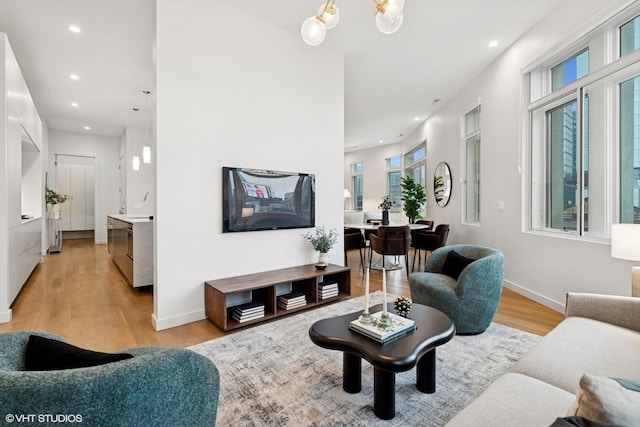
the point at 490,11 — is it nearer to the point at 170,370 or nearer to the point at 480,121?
the point at 480,121

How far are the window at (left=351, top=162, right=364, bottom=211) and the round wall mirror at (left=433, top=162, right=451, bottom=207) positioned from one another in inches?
188

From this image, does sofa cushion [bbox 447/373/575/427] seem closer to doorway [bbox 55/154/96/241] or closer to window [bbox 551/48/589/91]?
window [bbox 551/48/589/91]

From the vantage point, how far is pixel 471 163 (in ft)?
18.3

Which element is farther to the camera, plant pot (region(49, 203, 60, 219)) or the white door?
the white door

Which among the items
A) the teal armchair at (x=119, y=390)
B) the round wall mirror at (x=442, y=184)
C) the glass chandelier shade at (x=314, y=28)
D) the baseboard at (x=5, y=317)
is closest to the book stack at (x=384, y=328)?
the teal armchair at (x=119, y=390)

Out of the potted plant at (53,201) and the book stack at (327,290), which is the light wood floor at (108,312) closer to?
the book stack at (327,290)

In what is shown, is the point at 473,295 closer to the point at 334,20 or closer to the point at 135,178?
the point at 334,20

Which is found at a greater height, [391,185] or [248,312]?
[391,185]

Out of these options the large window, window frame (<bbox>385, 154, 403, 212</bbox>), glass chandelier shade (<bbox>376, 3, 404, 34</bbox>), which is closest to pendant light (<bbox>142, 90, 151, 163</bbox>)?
glass chandelier shade (<bbox>376, 3, 404, 34</bbox>)

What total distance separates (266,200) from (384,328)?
86.0 inches

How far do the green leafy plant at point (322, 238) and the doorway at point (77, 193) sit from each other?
26.6 ft

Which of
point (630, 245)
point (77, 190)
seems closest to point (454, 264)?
point (630, 245)

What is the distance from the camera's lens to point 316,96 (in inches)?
158

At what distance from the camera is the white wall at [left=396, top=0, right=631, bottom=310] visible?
2910 mm
